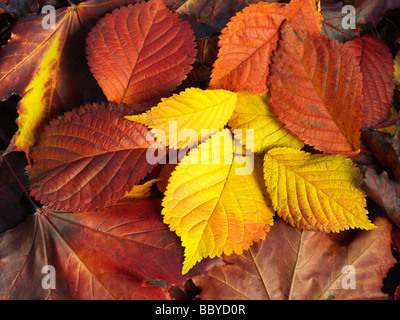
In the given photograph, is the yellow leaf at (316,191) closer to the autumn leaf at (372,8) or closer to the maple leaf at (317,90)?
the maple leaf at (317,90)

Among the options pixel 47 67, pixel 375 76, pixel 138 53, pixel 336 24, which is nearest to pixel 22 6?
pixel 47 67

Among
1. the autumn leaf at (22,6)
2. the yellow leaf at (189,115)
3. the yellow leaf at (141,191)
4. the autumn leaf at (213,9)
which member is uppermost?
the autumn leaf at (22,6)

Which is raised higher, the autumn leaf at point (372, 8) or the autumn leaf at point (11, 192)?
the autumn leaf at point (372, 8)

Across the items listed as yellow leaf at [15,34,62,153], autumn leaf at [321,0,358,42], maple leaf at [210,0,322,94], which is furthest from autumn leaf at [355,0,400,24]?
yellow leaf at [15,34,62,153]

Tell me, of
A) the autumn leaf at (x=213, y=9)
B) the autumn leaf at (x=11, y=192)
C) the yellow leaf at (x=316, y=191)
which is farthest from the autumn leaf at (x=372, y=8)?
the autumn leaf at (x=11, y=192)

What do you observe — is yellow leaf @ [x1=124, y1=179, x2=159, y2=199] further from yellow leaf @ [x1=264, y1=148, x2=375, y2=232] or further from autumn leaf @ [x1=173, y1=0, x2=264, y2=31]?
autumn leaf @ [x1=173, y1=0, x2=264, y2=31]

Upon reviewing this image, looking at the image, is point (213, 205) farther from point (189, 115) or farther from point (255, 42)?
point (255, 42)
